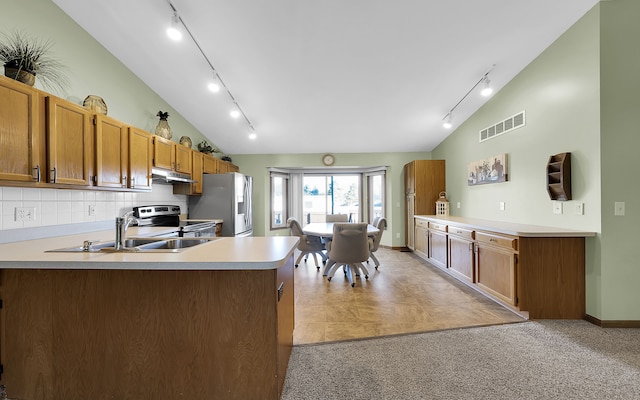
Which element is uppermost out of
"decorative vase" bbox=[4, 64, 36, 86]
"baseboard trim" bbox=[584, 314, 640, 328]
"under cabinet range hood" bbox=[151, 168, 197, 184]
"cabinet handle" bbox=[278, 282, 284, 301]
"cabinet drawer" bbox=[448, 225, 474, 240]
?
"decorative vase" bbox=[4, 64, 36, 86]

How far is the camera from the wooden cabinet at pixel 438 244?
13.7 ft

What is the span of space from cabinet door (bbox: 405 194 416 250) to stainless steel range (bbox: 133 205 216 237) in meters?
3.94

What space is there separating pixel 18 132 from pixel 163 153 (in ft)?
5.62

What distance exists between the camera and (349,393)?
5.38 feet

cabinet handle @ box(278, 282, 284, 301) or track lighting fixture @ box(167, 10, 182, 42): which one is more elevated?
track lighting fixture @ box(167, 10, 182, 42)

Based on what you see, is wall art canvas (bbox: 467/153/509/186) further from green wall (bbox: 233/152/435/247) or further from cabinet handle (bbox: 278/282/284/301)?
cabinet handle (bbox: 278/282/284/301)

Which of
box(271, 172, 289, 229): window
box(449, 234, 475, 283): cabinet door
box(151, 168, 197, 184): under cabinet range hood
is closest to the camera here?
box(151, 168, 197, 184): under cabinet range hood

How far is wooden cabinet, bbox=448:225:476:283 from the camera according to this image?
3.41 m

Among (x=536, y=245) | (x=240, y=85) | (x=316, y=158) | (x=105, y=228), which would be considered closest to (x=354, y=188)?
(x=316, y=158)

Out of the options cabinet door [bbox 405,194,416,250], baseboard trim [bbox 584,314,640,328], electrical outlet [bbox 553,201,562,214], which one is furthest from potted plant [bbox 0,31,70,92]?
cabinet door [bbox 405,194,416,250]

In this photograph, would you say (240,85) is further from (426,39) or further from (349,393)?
(349,393)

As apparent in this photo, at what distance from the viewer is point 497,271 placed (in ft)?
9.57

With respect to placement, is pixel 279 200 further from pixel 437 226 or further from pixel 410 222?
pixel 437 226

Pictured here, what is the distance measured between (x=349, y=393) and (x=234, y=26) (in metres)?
3.22
